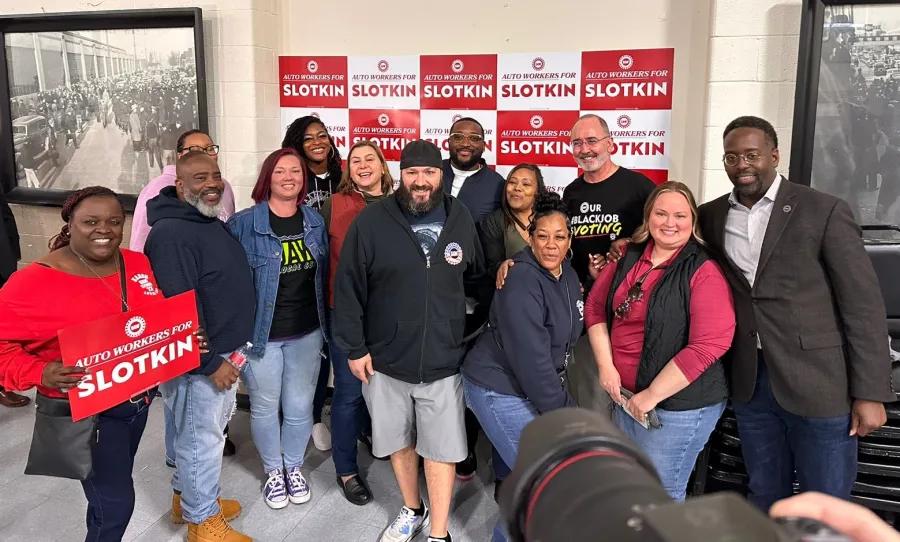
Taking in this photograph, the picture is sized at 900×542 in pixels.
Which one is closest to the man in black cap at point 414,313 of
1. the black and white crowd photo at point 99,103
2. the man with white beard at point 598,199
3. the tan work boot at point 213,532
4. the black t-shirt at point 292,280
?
the black t-shirt at point 292,280

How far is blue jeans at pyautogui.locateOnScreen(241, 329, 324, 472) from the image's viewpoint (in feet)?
8.15

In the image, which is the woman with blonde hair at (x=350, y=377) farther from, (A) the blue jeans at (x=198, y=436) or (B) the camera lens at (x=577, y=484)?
(B) the camera lens at (x=577, y=484)

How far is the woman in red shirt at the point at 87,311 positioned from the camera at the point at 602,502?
1.53m

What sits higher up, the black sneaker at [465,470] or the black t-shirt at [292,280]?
the black t-shirt at [292,280]

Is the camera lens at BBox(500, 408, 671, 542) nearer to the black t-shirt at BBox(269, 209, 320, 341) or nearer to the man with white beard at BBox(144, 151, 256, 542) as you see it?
the man with white beard at BBox(144, 151, 256, 542)

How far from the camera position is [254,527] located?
2498mm

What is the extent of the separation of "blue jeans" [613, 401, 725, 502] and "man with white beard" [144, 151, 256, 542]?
138cm

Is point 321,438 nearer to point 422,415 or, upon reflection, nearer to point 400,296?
point 422,415

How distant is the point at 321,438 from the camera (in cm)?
311

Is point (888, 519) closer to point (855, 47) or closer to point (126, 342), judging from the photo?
point (855, 47)

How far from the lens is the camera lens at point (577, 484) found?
0.46 metres

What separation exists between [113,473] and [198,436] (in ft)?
1.17

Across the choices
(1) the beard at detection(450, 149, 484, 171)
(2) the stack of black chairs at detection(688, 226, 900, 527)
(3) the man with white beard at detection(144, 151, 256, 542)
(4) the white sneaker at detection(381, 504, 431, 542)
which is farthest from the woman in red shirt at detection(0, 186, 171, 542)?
(2) the stack of black chairs at detection(688, 226, 900, 527)

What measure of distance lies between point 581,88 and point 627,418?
1.69m
